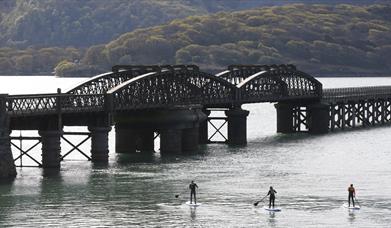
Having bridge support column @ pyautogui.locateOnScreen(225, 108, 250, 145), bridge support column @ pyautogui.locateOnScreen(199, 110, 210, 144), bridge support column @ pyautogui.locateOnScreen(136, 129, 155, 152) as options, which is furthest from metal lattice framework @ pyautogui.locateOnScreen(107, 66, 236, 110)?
bridge support column @ pyautogui.locateOnScreen(136, 129, 155, 152)

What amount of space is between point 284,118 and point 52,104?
189 ft

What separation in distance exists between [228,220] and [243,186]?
17.2 metres

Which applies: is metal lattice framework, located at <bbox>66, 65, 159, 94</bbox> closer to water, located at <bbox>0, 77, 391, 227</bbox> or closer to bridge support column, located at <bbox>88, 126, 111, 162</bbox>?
water, located at <bbox>0, 77, 391, 227</bbox>

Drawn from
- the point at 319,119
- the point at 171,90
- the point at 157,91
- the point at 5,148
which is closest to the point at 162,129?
the point at 157,91

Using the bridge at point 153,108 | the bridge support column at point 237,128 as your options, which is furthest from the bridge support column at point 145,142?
the bridge support column at point 237,128

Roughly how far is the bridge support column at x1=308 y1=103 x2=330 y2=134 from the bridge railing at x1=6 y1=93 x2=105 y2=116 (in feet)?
158

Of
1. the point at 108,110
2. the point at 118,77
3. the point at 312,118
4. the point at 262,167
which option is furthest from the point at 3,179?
the point at 312,118

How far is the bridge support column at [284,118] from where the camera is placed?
511ft

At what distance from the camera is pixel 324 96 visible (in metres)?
162

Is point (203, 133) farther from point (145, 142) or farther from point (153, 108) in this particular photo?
point (153, 108)

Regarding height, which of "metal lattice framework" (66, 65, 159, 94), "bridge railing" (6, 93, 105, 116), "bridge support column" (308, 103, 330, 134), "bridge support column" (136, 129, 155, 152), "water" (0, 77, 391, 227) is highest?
"metal lattice framework" (66, 65, 159, 94)

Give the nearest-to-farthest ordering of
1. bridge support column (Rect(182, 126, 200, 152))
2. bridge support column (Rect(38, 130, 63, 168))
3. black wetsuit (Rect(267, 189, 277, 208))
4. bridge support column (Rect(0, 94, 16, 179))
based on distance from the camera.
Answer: black wetsuit (Rect(267, 189, 277, 208)) < bridge support column (Rect(0, 94, 16, 179)) < bridge support column (Rect(38, 130, 63, 168)) < bridge support column (Rect(182, 126, 200, 152))

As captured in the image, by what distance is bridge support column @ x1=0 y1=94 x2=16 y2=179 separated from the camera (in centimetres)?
9169

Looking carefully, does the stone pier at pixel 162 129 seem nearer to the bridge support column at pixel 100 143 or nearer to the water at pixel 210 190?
the water at pixel 210 190
